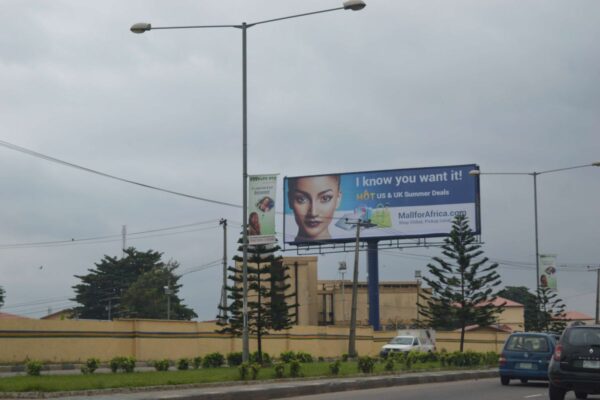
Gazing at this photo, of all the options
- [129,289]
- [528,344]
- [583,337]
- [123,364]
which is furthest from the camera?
[129,289]

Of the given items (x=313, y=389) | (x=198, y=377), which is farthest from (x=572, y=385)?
(x=198, y=377)

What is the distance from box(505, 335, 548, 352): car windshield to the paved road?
42.0 inches

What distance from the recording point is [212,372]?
2816 centimetres

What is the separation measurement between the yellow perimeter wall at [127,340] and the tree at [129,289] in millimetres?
29736

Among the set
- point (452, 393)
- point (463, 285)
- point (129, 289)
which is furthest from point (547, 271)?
point (129, 289)

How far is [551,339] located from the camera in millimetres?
26641

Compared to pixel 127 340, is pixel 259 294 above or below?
above

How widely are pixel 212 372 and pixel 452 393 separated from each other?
340 inches

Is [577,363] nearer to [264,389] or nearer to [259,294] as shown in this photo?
[264,389]

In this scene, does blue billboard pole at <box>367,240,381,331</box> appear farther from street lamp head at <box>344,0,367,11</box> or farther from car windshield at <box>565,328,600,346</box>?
car windshield at <box>565,328,600,346</box>

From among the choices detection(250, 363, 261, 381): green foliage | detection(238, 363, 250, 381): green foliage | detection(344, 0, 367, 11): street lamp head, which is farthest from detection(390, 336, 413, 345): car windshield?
detection(344, 0, 367, 11): street lamp head

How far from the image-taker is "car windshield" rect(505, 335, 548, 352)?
86.1 feet

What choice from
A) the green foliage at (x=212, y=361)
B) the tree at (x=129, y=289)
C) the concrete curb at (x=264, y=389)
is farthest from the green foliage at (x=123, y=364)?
the tree at (x=129, y=289)

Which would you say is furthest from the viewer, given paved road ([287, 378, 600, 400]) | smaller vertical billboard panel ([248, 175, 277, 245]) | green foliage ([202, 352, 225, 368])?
green foliage ([202, 352, 225, 368])
